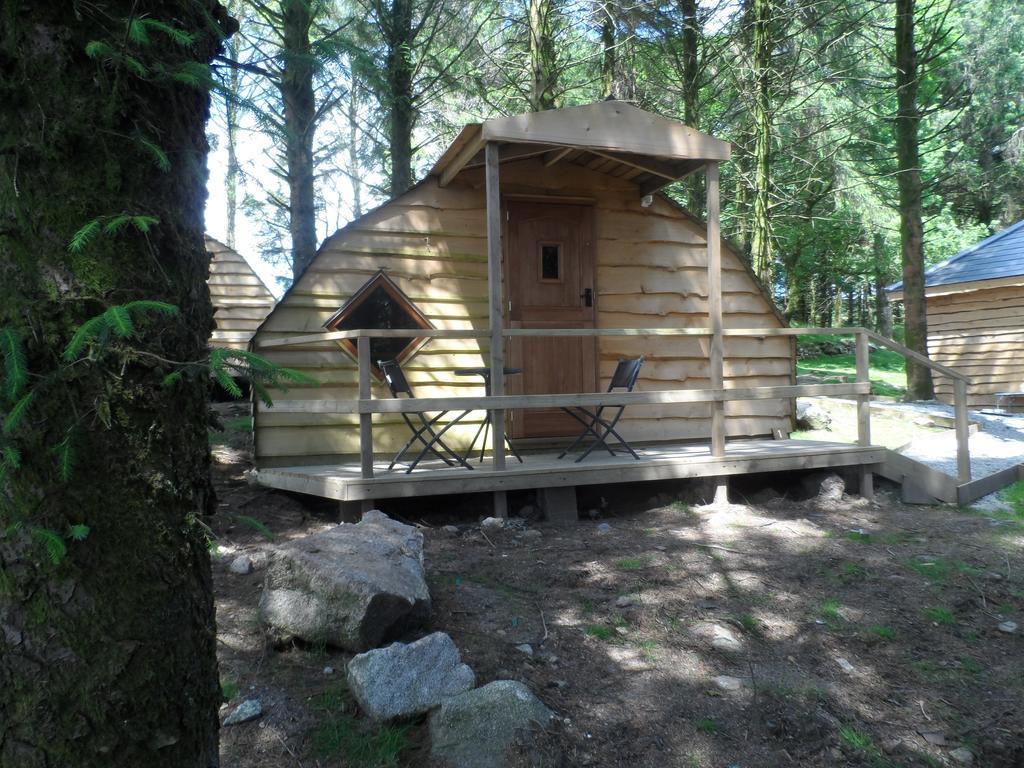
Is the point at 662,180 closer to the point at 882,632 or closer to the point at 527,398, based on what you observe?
the point at 527,398

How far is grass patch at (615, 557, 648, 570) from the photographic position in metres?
4.86

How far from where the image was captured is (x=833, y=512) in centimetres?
660

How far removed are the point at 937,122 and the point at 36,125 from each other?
31698 millimetres

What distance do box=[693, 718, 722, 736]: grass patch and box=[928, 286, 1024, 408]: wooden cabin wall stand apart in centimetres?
1397

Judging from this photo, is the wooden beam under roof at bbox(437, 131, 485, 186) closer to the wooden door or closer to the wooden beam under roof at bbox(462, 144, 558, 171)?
the wooden beam under roof at bbox(462, 144, 558, 171)

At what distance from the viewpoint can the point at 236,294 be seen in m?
12.0

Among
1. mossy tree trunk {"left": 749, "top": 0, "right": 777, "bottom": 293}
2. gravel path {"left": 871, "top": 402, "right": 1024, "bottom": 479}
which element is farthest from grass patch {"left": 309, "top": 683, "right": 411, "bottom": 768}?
mossy tree trunk {"left": 749, "top": 0, "right": 777, "bottom": 293}

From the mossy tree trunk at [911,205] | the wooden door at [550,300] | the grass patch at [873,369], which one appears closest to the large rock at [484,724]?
the wooden door at [550,300]

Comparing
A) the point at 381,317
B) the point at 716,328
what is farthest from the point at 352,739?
the point at 716,328

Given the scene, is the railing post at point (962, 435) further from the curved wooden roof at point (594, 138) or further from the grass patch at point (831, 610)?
the grass patch at point (831, 610)

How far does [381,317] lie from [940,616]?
4992 mm

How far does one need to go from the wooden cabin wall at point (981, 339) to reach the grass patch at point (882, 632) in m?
12.5

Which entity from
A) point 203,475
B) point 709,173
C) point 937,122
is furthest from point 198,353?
point 937,122

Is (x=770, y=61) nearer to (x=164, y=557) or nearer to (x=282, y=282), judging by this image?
(x=164, y=557)
